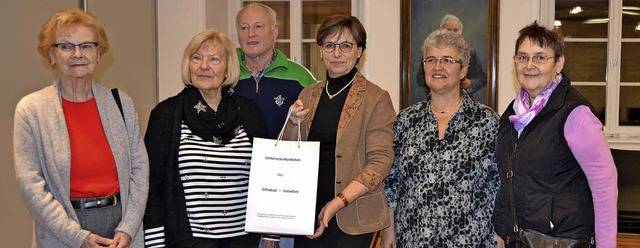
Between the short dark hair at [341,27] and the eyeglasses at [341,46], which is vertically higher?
the short dark hair at [341,27]

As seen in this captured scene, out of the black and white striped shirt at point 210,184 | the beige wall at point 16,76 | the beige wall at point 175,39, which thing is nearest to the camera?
the black and white striped shirt at point 210,184

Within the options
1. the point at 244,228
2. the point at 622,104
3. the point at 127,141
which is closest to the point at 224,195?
the point at 244,228

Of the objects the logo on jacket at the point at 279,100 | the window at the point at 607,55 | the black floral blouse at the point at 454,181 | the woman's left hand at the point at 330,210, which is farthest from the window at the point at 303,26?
the woman's left hand at the point at 330,210

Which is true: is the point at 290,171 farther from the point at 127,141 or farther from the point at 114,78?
the point at 114,78

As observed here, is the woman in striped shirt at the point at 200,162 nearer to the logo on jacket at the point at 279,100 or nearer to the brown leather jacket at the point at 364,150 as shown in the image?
the brown leather jacket at the point at 364,150

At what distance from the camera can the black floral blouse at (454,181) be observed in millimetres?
2463

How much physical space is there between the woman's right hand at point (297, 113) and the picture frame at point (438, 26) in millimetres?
3154

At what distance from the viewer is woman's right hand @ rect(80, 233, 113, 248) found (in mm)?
2261

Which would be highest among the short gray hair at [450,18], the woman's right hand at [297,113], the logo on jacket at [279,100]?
the short gray hair at [450,18]

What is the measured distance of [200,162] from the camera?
2426 millimetres

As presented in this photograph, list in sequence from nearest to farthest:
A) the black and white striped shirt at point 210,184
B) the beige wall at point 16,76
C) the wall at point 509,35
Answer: the black and white striped shirt at point 210,184 < the beige wall at point 16,76 < the wall at point 509,35

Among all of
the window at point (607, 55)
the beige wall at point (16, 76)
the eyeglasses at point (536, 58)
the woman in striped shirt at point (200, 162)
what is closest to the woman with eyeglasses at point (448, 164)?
the eyeglasses at point (536, 58)

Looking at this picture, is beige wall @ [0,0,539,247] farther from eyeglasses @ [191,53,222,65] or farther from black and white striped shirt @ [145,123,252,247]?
black and white striped shirt @ [145,123,252,247]

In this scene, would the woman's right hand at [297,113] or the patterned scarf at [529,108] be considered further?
the woman's right hand at [297,113]
